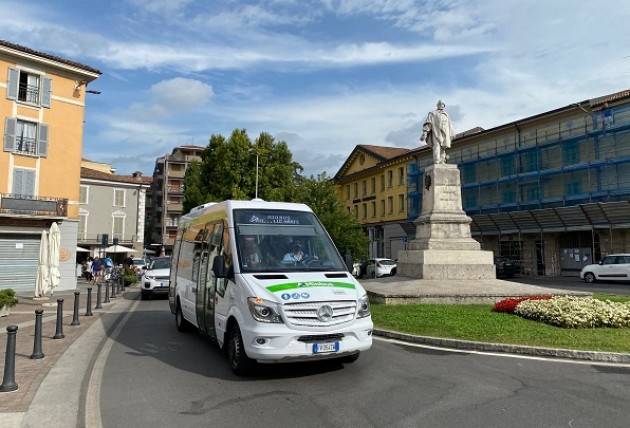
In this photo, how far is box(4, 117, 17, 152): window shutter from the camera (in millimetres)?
26812

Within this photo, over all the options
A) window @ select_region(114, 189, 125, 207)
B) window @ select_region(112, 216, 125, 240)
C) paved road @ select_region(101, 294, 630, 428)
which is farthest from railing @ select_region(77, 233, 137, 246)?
paved road @ select_region(101, 294, 630, 428)

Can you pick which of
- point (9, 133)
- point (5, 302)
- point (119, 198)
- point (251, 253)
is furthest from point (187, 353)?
point (119, 198)

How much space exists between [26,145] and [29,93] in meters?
3.00

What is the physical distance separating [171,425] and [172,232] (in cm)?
7182

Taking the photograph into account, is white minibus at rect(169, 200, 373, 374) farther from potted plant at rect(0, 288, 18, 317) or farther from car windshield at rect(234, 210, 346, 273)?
potted plant at rect(0, 288, 18, 317)

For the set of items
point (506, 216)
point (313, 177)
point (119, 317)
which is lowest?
point (119, 317)

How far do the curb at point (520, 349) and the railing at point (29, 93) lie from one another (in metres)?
27.3

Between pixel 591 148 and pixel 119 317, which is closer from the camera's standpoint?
pixel 119 317

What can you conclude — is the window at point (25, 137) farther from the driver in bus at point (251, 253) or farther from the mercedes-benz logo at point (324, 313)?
the mercedes-benz logo at point (324, 313)

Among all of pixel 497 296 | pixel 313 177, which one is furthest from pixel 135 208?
pixel 497 296

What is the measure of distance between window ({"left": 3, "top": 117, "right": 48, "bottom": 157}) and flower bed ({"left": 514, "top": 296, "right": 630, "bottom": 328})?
27.3m

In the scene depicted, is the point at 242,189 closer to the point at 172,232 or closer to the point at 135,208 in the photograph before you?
the point at 135,208

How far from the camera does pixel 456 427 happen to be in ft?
15.4

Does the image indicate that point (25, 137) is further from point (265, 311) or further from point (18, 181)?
point (265, 311)
